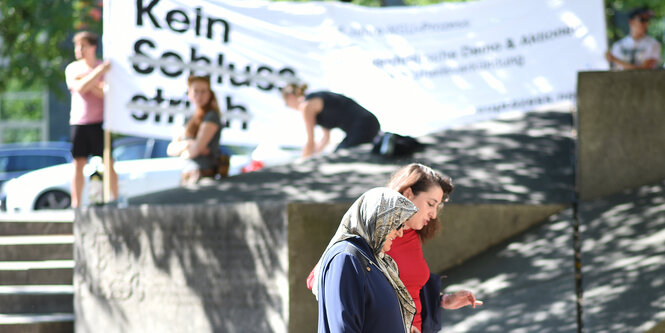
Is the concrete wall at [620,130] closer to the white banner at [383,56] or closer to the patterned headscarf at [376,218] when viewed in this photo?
the white banner at [383,56]

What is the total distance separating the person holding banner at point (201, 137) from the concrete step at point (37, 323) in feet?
5.76

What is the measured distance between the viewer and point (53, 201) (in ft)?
44.3

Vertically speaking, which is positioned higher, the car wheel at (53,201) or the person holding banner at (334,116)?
the person holding banner at (334,116)

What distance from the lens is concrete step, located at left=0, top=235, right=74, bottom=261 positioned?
852cm

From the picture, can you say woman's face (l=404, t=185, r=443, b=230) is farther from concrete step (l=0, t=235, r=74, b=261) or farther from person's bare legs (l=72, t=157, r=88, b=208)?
person's bare legs (l=72, t=157, r=88, b=208)

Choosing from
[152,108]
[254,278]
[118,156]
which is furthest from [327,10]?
[118,156]

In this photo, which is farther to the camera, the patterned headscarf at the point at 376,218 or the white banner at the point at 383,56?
the white banner at the point at 383,56

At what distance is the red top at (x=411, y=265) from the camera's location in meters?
4.08

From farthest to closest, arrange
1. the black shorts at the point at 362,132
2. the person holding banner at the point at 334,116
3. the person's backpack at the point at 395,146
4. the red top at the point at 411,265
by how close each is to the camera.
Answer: the black shorts at the point at 362,132 < the person holding banner at the point at 334,116 < the person's backpack at the point at 395,146 < the red top at the point at 411,265

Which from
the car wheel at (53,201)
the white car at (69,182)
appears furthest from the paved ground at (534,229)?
the car wheel at (53,201)

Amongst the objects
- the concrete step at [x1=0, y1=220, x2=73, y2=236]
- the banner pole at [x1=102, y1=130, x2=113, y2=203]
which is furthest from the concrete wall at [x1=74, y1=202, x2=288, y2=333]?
the banner pole at [x1=102, y1=130, x2=113, y2=203]

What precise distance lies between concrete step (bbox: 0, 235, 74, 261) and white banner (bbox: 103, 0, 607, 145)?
6.10 ft

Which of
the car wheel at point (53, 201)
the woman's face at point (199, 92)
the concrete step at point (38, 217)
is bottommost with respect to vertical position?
the car wheel at point (53, 201)

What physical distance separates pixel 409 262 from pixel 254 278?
3.21m
